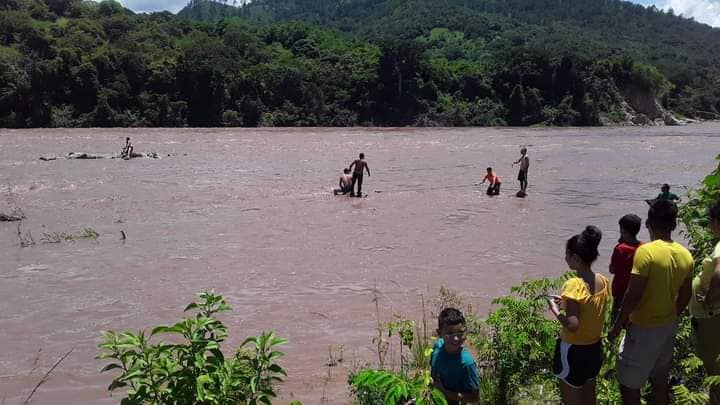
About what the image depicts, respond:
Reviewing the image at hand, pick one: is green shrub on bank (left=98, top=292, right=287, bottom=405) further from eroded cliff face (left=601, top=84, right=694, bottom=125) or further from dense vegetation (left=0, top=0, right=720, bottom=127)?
eroded cliff face (left=601, top=84, right=694, bottom=125)

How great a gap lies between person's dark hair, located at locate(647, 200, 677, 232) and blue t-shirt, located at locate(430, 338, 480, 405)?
61.2 inches

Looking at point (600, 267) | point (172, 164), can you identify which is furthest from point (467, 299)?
point (172, 164)

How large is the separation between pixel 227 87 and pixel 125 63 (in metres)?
11.2

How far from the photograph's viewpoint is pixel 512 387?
5328mm

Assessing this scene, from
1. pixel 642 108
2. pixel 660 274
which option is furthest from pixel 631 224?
pixel 642 108

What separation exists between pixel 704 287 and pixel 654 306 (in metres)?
0.33

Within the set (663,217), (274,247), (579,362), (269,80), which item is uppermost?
(269,80)

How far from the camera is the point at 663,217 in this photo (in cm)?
427

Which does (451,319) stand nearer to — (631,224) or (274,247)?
(631,224)

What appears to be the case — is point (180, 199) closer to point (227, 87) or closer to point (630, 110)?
point (227, 87)

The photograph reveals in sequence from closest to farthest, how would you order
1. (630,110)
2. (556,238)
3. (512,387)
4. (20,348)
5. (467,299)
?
(512,387) → (20,348) → (467,299) → (556,238) → (630,110)

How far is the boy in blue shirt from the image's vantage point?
389cm

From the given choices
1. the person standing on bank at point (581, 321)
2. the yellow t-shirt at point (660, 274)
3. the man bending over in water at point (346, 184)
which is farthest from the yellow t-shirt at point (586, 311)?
the man bending over in water at point (346, 184)

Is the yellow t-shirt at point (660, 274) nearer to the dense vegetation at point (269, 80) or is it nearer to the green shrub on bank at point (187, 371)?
the green shrub on bank at point (187, 371)
